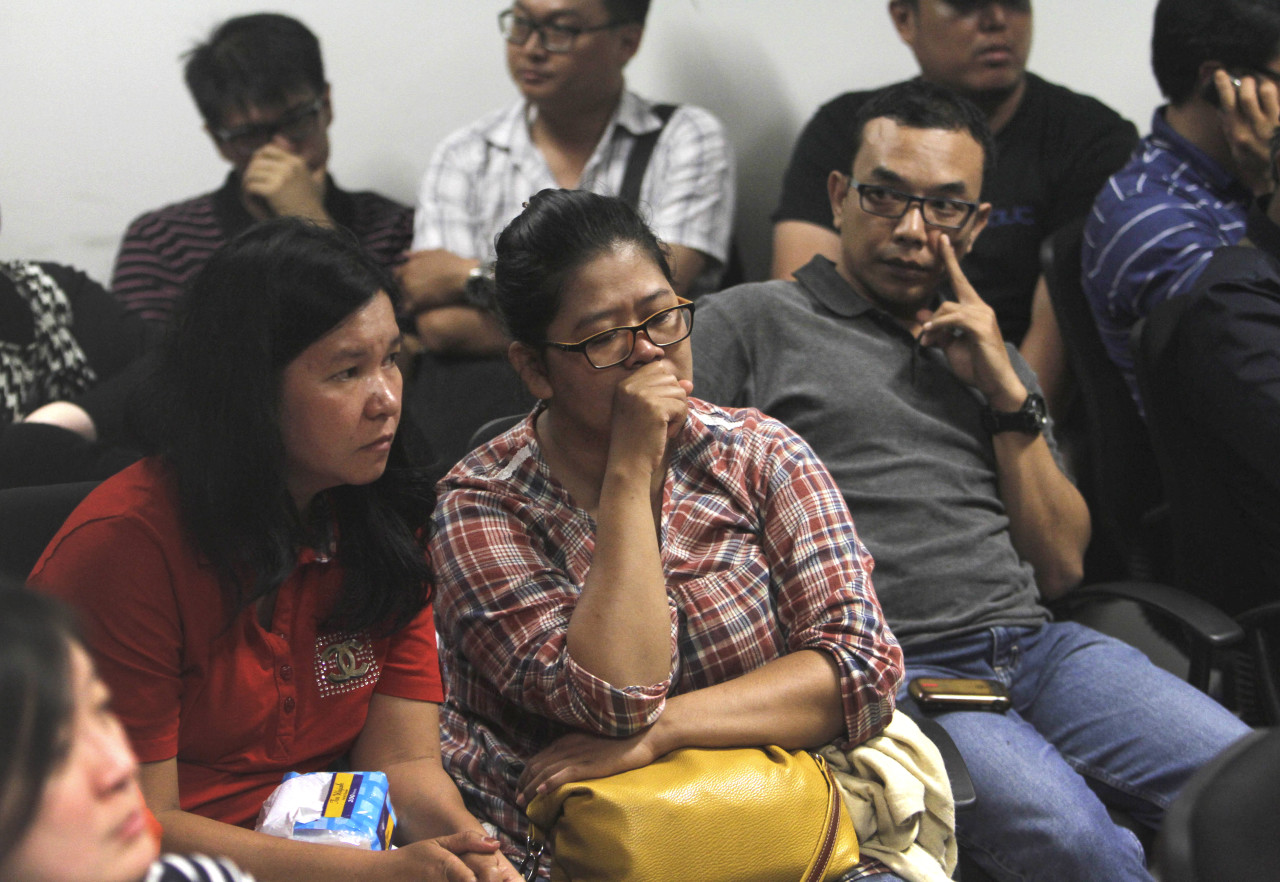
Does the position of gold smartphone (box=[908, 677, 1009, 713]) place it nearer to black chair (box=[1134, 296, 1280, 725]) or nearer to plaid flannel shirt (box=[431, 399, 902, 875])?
plaid flannel shirt (box=[431, 399, 902, 875])

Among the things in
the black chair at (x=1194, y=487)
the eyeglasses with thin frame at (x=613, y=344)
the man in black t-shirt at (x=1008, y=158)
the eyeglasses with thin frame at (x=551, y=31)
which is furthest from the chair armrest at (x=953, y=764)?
the eyeglasses with thin frame at (x=551, y=31)

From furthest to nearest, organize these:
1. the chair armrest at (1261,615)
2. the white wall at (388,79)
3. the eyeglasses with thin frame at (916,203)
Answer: the white wall at (388,79), the eyeglasses with thin frame at (916,203), the chair armrest at (1261,615)

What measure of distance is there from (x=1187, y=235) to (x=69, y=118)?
7.76 feet

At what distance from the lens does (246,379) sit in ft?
3.89

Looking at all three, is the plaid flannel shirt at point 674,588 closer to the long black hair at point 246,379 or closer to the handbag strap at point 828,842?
the handbag strap at point 828,842

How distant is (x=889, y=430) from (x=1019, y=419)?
21 cm

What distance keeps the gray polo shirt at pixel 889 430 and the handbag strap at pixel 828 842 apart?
0.52m

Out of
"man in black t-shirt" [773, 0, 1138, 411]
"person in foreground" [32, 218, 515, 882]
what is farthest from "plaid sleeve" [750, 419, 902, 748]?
"man in black t-shirt" [773, 0, 1138, 411]

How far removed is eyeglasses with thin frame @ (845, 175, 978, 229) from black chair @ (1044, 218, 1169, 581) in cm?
36

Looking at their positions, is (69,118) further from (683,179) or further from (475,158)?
(683,179)

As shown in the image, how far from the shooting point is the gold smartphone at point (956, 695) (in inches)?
61.9

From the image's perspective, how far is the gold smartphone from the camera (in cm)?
157

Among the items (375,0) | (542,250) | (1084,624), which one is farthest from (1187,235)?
(375,0)

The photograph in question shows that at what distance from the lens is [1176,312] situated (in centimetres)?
185
